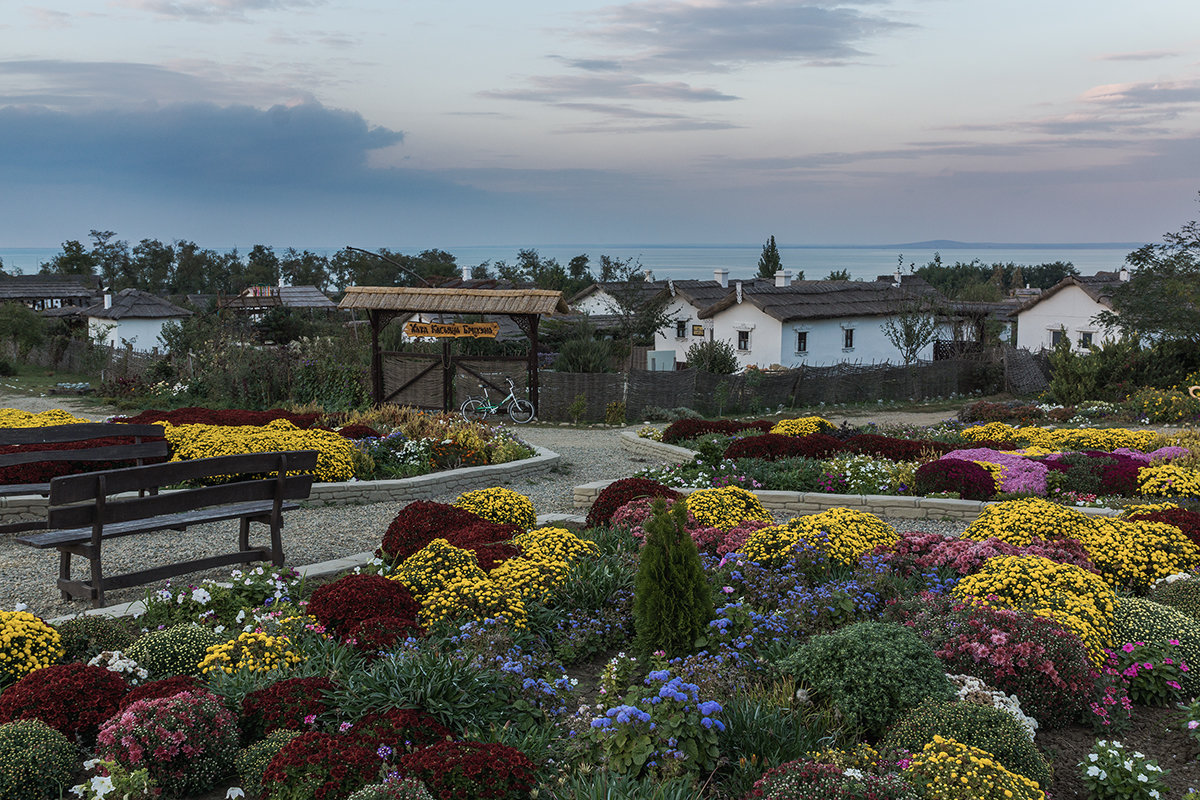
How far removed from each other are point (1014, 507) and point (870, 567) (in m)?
1.96

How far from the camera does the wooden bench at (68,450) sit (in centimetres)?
916

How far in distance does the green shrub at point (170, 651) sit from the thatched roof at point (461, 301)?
14.2 metres

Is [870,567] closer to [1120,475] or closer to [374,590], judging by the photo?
[374,590]

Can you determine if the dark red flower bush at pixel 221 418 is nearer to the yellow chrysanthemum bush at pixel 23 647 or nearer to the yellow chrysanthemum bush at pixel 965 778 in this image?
the yellow chrysanthemum bush at pixel 23 647

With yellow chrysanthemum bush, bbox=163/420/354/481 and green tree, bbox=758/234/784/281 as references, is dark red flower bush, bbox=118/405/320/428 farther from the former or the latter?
green tree, bbox=758/234/784/281

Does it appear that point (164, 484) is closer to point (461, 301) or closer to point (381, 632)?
point (381, 632)

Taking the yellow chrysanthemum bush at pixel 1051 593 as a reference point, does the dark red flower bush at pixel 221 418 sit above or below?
above

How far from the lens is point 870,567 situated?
651 centimetres

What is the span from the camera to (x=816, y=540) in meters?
6.93

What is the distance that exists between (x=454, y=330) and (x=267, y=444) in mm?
8688

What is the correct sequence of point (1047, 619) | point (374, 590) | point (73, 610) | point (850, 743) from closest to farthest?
1. point (850, 743)
2. point (1047, 619)
3. point (374, 590)
4. point (73, 610)

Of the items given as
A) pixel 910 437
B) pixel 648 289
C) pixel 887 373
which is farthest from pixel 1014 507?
pixel 648 289

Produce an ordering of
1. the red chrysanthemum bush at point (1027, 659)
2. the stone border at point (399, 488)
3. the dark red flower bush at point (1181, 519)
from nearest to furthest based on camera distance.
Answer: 1. the red chrysanthemum bush at point (1027, 659)
2. the dark red flower bush at point (1181, 519)
3. the stone border at point (399, 488)

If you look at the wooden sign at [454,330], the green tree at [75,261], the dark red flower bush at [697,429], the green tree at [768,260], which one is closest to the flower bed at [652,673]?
the dark red flower bush at [697,429]
